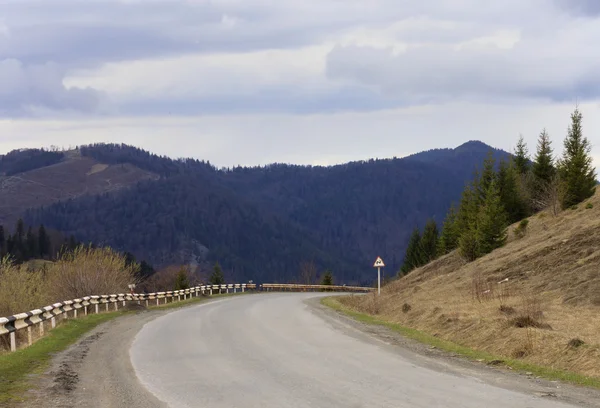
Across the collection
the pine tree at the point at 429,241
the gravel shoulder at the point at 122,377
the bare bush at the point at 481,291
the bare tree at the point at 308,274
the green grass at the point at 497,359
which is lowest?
the bare tree at the point at 308,274

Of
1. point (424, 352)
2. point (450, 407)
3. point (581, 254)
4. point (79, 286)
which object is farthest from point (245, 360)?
point (79, 286)

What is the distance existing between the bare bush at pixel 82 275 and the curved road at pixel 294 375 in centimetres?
2022

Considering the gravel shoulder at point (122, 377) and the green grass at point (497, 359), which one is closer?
the gravel shoulder at point (122, 377)

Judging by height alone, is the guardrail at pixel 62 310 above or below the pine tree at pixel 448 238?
below

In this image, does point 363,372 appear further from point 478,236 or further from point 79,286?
point 478,236

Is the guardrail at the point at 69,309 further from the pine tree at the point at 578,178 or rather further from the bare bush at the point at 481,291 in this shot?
the pine tree at the point at 578,178

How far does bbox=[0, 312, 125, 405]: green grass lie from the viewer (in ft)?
40.6

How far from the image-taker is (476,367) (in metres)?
14.7

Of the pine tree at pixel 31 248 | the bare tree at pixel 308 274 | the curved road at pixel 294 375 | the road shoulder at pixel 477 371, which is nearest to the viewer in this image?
the curved road at pixel 294 375

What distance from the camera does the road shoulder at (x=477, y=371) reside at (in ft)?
37.4

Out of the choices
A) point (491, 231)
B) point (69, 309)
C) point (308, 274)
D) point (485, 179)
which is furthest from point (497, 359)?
point (308, 274)

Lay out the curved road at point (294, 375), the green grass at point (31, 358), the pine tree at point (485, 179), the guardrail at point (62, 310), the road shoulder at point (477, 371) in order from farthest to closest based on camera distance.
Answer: the pine tree at point (485, 179), the guardrail at point (62, 310), the green grass at point (31, 358), the road shoulder at point (477, 371), the curved road at point (294, 375)

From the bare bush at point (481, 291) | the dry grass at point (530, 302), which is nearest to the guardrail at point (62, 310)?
the dry grass at point (530, 302)

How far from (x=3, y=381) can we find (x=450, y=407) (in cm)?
777
